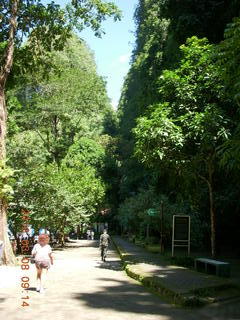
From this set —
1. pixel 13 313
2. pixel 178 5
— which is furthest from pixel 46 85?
pixel 13 313

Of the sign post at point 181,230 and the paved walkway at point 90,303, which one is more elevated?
the sign post at point 181,230

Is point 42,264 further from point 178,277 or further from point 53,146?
point 53,146

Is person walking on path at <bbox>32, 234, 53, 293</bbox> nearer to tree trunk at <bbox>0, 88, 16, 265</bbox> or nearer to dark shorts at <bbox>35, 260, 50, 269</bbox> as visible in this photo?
dark shorts at <bbox>35, 260, 50, 269</bbox>

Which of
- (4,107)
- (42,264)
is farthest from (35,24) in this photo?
(42,264)

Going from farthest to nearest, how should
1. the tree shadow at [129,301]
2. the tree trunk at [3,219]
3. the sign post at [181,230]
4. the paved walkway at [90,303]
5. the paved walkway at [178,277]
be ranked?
the sign post at [181,230] → the tree trunk at [3,219] → the paved walkway at [178,277] → the tree shadow at [129,301] → the paved walkway at [90,303]

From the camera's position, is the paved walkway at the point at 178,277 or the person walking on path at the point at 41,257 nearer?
the person walking on path at the point at 41,257

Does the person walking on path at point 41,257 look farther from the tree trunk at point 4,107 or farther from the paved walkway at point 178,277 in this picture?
the tree trunk at point 4,107

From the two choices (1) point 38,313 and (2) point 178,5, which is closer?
(1) point 38,313

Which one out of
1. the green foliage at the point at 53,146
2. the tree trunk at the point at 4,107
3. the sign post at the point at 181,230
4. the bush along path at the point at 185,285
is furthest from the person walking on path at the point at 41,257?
the green foliage at the point at 53,146

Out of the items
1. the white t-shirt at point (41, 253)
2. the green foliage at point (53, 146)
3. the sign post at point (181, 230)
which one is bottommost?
the white t-shirt at point (41, 253)

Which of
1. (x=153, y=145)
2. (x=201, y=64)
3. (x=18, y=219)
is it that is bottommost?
(x=18, y=219)

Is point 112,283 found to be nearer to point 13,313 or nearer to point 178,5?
point 13,313

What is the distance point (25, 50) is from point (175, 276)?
13.0 metres

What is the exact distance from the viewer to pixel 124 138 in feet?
194
